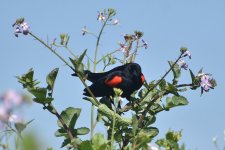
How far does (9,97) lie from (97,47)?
330 centimetres

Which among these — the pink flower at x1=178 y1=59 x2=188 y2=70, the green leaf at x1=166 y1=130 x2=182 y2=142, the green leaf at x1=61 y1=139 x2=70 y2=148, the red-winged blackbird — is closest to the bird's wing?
the red-winged blackbird

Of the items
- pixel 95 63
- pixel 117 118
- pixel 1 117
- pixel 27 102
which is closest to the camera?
pixel 27 102

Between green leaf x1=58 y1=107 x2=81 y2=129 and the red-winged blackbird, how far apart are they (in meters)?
1.54

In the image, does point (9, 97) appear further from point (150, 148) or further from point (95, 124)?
point (95, 124)

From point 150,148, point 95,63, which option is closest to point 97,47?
point 95,63

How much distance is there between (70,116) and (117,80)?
233cm

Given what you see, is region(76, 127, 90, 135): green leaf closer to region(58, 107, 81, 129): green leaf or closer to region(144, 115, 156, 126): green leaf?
region(58, 107, 81, 129): green leaf

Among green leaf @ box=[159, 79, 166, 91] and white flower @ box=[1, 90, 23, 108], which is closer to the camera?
white flower @ box=[1, 90, 23, 108]

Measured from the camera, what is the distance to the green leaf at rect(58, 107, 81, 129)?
2992mm

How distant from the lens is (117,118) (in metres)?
2.88

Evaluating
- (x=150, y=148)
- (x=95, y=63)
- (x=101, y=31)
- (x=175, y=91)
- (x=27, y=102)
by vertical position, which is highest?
(x=101, y=31)

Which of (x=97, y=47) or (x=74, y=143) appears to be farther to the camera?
(x=97, y=47)

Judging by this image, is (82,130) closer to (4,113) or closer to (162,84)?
(162,84)

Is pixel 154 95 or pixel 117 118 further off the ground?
pixel 154 95
